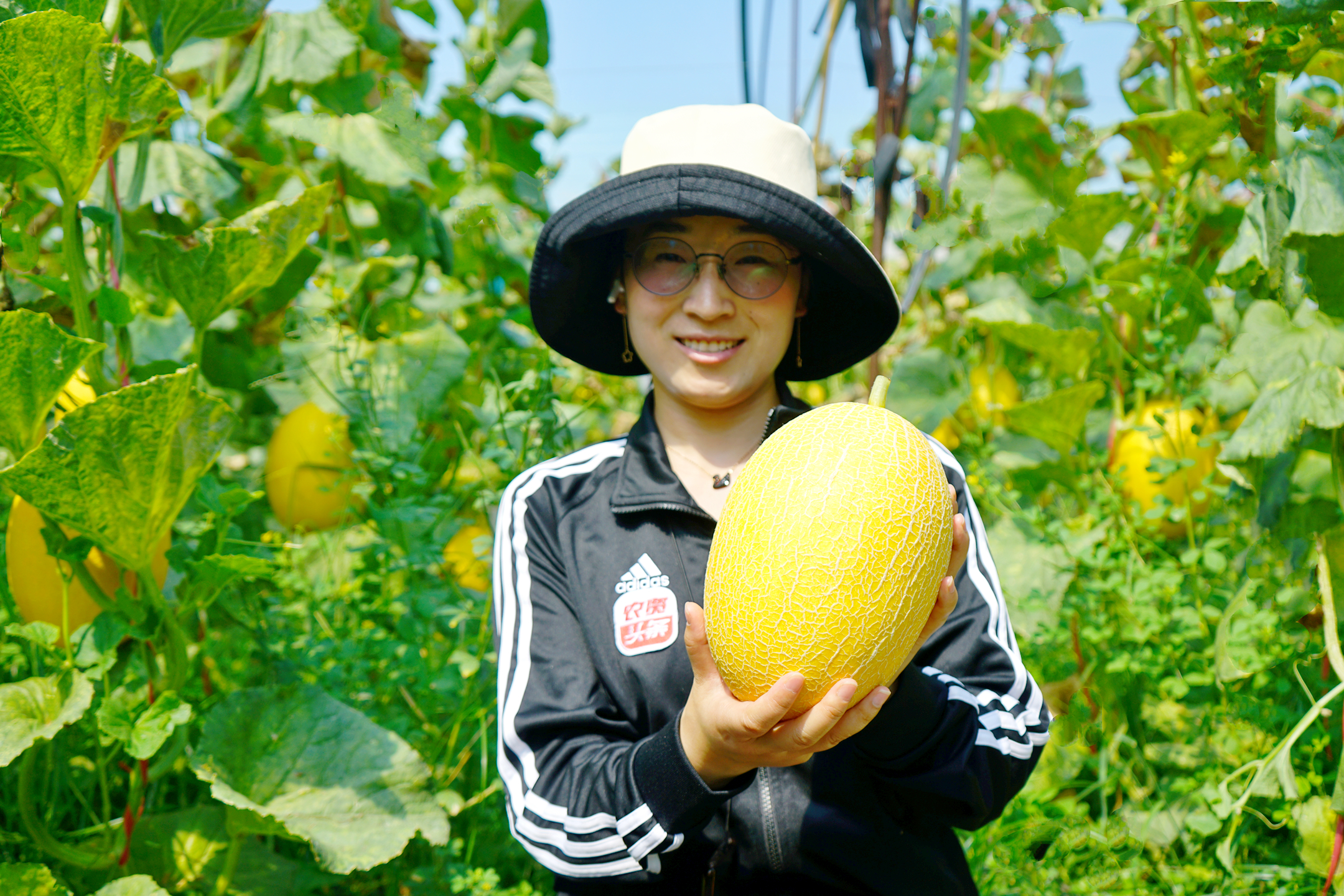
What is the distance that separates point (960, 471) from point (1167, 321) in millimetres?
857

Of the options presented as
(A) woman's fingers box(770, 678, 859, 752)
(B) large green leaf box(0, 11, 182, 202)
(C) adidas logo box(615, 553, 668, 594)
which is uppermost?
(B) large green leaf box(0, 11, 182, 202)

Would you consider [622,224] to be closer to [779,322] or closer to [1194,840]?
[779,322]

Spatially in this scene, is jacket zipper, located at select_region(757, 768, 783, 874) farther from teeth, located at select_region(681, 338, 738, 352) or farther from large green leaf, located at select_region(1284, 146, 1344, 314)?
large green leaf, located at select_region(1284, 146, 1344, 314)

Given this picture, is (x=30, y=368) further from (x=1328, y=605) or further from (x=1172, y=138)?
(x=1172, y=138)

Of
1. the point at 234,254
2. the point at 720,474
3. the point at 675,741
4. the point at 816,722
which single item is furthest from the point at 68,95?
the point at 816,722

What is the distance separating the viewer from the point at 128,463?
1524 millimetres

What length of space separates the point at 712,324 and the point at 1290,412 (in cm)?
102

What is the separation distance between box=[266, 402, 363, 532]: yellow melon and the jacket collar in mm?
1114

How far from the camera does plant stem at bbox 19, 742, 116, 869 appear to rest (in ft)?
5.30

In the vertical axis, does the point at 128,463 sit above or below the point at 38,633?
above

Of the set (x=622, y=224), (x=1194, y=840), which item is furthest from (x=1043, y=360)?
(x=622, y=224)

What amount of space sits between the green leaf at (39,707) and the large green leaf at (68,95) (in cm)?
78

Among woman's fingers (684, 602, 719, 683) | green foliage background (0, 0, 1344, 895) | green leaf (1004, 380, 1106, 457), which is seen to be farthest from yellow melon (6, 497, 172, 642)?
green leaf (1004, 380, 1106, 457)

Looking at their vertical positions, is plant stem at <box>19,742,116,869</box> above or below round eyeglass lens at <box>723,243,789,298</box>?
below
